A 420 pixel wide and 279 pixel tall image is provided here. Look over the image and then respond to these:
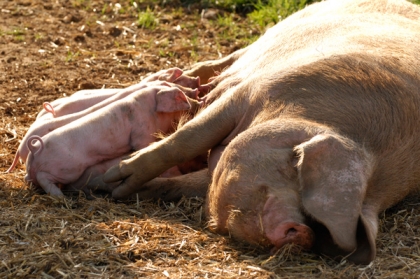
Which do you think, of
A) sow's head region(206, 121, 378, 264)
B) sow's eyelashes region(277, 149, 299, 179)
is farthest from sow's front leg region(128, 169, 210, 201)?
sow's eyelashes region(277, 149, 299, 179)

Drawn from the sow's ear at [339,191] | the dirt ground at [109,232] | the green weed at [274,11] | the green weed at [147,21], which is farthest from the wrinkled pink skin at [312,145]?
the green weed at [147,21]

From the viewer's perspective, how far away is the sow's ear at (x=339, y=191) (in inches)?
141

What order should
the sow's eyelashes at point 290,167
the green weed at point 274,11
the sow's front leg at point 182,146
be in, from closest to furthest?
the sow's eyelashes at point 290,167 < the sow's front leg at point 182,146 < the green weed at point 274,11

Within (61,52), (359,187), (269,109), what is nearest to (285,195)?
(359,187)

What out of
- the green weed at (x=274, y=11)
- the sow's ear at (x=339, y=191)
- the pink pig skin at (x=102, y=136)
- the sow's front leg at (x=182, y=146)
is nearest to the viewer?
the sow's ear at (x=339, y=191)

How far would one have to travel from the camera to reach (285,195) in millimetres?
3818

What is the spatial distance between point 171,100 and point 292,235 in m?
1.61

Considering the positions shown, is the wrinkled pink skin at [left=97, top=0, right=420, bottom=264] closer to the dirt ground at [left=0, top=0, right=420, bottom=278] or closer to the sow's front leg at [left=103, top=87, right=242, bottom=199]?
the sow's front leg at [left=103, top=87, right=242, bottom=199]

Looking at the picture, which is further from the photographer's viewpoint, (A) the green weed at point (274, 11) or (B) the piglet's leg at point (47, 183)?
(A) the green weed at point (274, 11)

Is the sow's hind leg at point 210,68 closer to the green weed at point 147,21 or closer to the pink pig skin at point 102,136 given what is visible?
the pink pig skin at point 102,136

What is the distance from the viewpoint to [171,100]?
16.8 ft

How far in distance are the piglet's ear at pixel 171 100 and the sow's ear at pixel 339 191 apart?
144cm

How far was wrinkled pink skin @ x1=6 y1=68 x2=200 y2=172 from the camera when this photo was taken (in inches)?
203

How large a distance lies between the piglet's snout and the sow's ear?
93mm
